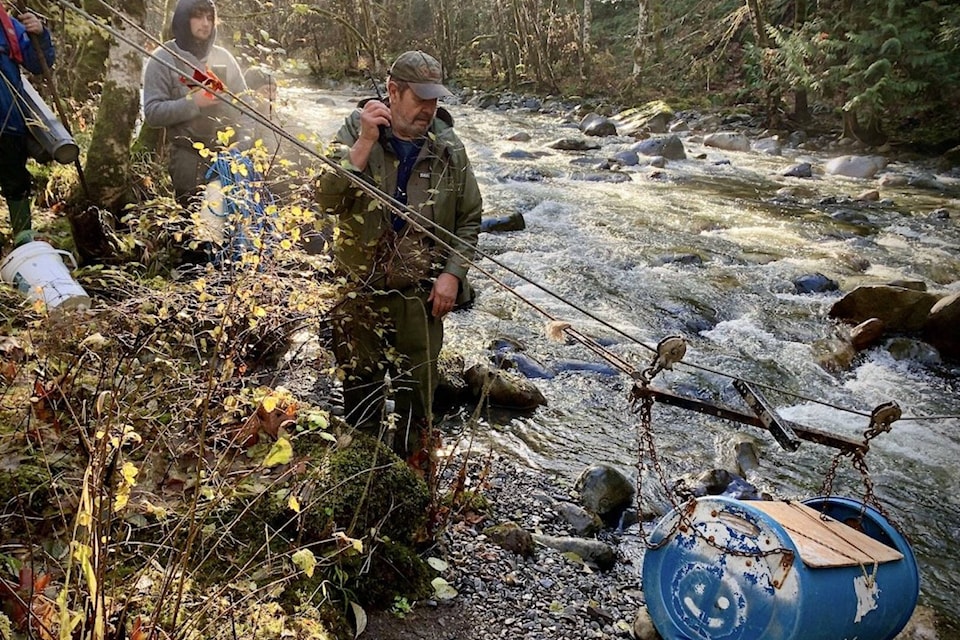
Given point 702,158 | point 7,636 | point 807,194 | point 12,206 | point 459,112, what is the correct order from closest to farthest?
point 7,636
point 12,206
point 807,194
point 702,158
point 459,112

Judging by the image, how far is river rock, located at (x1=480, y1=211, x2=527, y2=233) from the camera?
1016 centimetres

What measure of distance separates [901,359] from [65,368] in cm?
688

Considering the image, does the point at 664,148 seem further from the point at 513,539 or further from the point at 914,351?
the point at 513,539

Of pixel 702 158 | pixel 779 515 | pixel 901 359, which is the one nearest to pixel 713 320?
pixel 901 359

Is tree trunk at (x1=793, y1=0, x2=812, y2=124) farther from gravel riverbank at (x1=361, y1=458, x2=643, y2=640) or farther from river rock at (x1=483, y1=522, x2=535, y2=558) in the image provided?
river rock at (x1=483, y1=522, x2=535, y2=558)

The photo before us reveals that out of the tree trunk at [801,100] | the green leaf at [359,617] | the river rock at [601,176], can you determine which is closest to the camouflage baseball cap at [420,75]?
the green leaf at [359,617]

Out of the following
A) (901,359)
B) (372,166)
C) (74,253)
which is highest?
(372,166)

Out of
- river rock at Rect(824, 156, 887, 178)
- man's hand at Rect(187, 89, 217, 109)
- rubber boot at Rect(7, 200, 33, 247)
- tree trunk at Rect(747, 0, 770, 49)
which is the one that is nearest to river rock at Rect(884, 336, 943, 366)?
man's hand at Rect(187, 89, 217, 109)

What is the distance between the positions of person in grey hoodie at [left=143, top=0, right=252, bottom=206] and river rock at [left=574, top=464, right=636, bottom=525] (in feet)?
9.90

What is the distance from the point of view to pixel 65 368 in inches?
112

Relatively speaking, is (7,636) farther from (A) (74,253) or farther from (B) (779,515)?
(A) (74,253)

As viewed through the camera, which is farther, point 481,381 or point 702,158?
point 702,158

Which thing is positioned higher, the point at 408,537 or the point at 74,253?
the point at 74,253

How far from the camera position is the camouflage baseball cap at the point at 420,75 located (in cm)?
333
